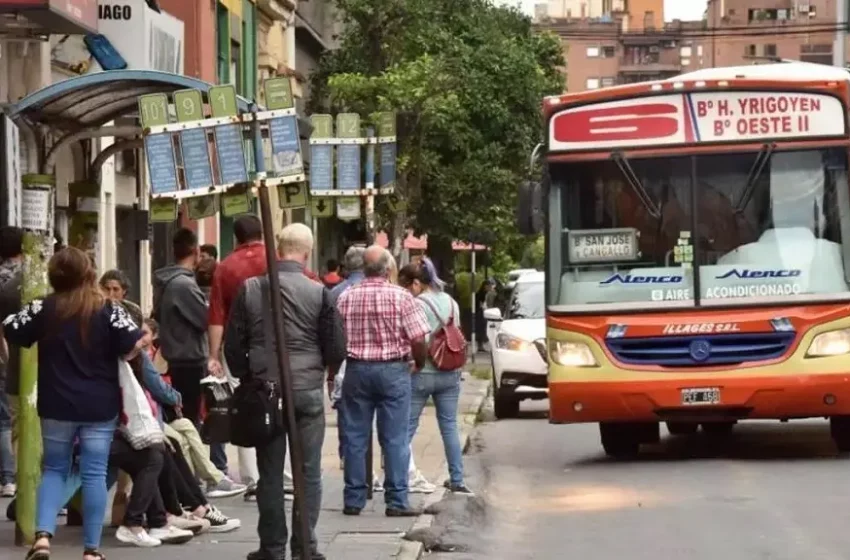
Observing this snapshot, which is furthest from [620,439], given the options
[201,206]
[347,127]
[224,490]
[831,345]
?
[201,206]

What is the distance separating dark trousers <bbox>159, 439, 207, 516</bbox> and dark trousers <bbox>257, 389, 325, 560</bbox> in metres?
1.64

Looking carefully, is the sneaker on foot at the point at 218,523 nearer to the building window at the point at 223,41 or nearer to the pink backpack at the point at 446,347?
the pink backpack at the point at 446,347

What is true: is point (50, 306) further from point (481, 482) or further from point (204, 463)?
point (481, 482)

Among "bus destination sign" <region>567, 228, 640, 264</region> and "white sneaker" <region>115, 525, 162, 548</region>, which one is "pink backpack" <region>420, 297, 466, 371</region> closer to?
"bus destination sign" <region>567, 228, 640, 264</region>

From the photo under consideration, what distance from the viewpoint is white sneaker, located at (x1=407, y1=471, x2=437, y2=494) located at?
15672 millimetres

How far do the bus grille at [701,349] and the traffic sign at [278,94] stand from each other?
6.81m

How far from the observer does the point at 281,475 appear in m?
10.8

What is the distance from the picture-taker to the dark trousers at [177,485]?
1250 centimetres

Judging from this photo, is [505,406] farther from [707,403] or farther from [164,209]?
[164,209]

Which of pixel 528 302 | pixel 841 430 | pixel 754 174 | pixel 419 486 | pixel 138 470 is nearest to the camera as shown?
pixel 138 470

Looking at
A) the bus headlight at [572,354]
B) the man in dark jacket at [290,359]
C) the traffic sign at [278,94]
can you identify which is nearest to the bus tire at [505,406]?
the bus headlight at [572,354]

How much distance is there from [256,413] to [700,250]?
311 inches

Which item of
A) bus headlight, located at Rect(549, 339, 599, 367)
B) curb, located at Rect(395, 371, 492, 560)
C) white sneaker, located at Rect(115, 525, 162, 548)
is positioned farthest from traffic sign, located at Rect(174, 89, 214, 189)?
bus headlight, located at Rect(549, 339, 599, 367)

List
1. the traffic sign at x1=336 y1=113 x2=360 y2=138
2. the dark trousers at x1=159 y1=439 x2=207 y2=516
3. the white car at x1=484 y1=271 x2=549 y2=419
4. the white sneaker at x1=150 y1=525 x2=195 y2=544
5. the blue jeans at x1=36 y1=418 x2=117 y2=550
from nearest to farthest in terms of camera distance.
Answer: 1. the blue jeans at x1=36 y1=418 x2=117 y2=550
2. the white sneaker at x1=150 y1=525 x2=195 y2=544
3. the dark trousers at x1=159 y1=439 x2=207 y2=516
4. the traffic sign at x1=336 y1=113 x2=360 y2=138
5. the white car at x1=484 y1=271 x2=549 y2=419
